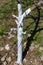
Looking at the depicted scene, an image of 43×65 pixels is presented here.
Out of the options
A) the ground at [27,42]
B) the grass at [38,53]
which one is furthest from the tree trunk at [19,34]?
the grass at [38,53]

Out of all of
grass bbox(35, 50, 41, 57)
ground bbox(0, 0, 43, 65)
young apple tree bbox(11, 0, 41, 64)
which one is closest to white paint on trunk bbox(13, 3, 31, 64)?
young apple tree bbox(11, 0, 41, 64)

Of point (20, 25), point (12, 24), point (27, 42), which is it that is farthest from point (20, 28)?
point (12, 24)

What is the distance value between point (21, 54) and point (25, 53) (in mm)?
563

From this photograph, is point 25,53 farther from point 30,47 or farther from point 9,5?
point 9,5

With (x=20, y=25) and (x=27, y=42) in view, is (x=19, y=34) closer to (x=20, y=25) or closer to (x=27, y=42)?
(x=20, y=25)

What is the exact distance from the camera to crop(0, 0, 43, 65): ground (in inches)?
295

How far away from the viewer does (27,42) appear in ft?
26.3

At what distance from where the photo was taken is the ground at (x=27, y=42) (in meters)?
7.48

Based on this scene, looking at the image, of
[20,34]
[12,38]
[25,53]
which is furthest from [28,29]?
[20,34]

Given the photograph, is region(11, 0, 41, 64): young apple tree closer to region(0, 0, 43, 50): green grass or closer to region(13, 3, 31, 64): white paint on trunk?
region(13, 3, 31, 64): white paint on trunk

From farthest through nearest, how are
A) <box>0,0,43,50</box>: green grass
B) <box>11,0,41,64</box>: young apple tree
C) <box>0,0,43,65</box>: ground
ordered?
<box>0,0,43,50</box>: green grass < <box>0,0,43,65</box>: ground < <box>11,0,41,64</box>: young apple tree

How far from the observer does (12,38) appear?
8.31 metres

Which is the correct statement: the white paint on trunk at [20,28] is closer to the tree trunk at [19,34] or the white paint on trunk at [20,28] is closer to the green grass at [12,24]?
the tree trunk at [19,34]

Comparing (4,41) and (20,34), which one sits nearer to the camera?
(20,34)
